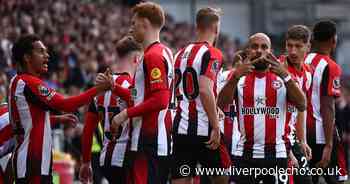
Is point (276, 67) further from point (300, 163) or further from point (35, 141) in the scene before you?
point (35, 141)

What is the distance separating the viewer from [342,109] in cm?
2452

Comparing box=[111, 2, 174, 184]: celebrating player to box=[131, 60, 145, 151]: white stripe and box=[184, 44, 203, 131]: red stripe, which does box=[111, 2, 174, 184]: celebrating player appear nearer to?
box=[131, 60, 145, 151]: white stripe

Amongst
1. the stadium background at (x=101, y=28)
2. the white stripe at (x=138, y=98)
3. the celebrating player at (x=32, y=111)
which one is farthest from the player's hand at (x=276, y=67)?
the stadium background at (x=101, y=28)

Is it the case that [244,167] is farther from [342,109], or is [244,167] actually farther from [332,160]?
[342,109]

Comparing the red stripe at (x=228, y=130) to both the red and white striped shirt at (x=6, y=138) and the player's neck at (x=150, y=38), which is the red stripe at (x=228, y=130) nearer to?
the red and white striped shirt at (x=6, y=138)

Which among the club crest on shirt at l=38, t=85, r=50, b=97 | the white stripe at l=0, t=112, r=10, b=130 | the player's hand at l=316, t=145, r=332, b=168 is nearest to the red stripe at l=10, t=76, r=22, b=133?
the club crest on shirt at l=38, t=85, r=50, b=97

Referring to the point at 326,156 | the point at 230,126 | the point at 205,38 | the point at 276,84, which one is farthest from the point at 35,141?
the point at 230,126

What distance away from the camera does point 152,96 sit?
32.9ft

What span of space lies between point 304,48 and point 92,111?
236 centimetres

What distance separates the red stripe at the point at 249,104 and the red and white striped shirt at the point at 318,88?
143cm

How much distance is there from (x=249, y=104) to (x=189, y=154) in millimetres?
811

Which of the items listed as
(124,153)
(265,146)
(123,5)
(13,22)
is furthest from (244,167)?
(123,5)

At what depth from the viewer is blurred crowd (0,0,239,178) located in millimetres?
Result: 23297

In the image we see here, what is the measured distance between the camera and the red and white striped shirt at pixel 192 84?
11.4m
